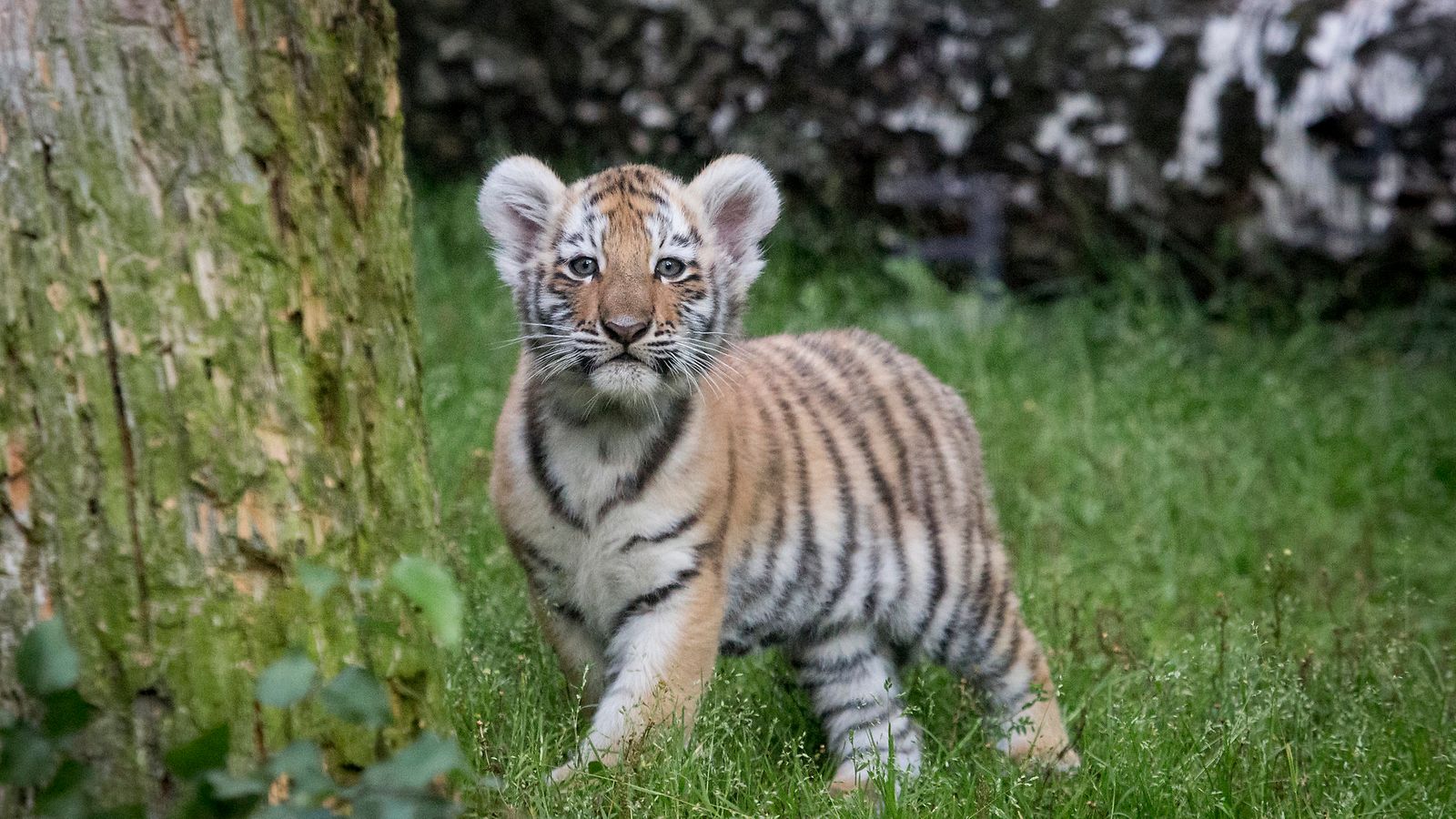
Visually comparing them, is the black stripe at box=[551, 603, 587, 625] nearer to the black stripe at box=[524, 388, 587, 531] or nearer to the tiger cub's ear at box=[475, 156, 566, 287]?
the black stripe at box=[524, 388, 587, 531]

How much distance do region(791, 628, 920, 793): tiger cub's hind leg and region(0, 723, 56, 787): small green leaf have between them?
6.92 ft

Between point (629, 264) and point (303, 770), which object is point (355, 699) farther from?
point (629, 264)

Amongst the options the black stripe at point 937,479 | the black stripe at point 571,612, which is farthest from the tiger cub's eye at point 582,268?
the black stripe at point 937,479

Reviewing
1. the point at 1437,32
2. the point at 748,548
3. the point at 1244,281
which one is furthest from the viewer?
the point at 1244,281

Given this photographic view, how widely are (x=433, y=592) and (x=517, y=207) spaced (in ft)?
6.02

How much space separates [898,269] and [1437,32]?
2.33 meters

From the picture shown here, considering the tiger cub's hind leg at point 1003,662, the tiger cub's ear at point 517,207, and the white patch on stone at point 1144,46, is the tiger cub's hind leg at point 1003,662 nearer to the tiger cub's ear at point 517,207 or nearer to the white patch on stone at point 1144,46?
the tiger cub's ear at point 517,207

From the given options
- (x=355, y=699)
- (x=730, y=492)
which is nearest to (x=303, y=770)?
(x=355, y=699)

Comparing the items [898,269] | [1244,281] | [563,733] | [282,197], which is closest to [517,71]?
[898,269]

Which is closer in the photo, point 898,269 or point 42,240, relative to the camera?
point 42,240

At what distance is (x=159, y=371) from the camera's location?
6.69 feet

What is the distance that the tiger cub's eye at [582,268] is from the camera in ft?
10.9

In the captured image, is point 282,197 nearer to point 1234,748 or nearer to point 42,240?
point 42,240

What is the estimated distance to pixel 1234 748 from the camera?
3.18 m
